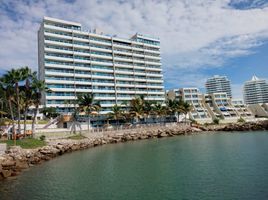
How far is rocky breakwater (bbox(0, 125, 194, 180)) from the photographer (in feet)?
136

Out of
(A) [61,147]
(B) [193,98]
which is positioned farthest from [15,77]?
(B) [193,98]

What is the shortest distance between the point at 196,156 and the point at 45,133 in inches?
1807

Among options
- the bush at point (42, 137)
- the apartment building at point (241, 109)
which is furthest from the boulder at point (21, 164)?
the apartment building at point (241, 109)

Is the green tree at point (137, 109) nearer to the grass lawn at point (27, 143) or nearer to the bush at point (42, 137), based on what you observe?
the bush at point (42, 137)

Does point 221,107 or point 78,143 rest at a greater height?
point 221,107

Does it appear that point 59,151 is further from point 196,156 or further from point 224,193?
point 224,193

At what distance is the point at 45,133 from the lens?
72.2 metres

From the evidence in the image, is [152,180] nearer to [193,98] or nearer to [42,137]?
[42,137]

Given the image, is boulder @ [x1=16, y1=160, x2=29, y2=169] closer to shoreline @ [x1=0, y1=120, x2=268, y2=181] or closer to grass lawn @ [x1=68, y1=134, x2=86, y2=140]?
shoreline @ [x1=0, y1=120, x2=268, y2=181]

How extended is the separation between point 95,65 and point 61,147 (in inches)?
2472

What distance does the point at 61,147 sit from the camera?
61.7m

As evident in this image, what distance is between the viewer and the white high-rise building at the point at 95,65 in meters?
105

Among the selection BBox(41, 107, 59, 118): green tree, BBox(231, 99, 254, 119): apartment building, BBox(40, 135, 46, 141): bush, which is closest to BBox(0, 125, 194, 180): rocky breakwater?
BBox(40, 135, 46, 141): bush

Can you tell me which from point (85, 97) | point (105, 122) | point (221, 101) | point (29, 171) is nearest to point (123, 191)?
point (29, 171)
